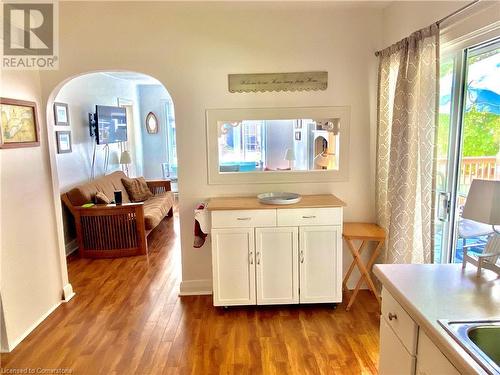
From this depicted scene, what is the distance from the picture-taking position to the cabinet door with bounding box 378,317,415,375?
1.41 m

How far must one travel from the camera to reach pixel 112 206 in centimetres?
432

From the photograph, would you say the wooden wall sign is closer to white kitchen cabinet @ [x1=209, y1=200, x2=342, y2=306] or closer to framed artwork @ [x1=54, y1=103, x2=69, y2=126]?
white kitchen cabinet @ [x1=209, y1=200, x2=342, y2=306]

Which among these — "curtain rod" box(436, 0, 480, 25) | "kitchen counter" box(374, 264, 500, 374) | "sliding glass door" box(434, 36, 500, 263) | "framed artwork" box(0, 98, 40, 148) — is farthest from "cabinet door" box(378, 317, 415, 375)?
"framed artwork" box(0, 98, 40, 148)

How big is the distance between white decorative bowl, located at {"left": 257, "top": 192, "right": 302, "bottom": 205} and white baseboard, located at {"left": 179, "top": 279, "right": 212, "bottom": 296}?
0.99m

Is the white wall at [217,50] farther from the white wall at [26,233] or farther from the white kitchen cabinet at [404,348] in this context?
Answer: the white kitchen cabinet at [404,348]

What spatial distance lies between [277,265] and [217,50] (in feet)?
6.33

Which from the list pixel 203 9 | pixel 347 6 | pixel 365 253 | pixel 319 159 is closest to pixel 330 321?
pixel 365 253

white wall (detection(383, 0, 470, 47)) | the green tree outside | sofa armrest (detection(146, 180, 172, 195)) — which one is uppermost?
white wall (detection(383, 0, 470, 47))

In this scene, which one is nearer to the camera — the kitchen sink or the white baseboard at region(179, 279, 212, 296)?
the kitchen sink

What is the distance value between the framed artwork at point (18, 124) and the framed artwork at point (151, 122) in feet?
15.8

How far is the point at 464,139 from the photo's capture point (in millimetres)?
2232

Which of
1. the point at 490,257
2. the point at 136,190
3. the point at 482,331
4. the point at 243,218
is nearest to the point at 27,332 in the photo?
the point at 243,218

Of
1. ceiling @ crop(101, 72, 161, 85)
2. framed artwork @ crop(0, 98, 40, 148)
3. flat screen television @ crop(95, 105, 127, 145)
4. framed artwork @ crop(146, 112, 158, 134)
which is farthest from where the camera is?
framed artwork @ crop(146, 112, 158, 134)

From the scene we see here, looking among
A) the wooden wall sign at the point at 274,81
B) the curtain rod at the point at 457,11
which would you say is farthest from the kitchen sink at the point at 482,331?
the wooden wall sign at the point at 274,81
